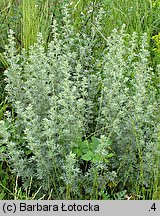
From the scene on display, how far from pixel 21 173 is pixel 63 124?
377mm

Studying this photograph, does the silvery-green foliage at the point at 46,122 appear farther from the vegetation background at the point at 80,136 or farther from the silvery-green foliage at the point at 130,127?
the silvery-green foliage at the point at 130,127

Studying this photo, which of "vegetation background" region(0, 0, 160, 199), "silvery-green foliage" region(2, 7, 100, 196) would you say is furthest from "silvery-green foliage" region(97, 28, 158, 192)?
"silvery-green foliage" region(2, 7, 100, 196)

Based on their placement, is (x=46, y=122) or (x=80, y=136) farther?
(x=80, y=136)

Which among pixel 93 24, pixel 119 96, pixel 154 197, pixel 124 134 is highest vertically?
pixel 93 24

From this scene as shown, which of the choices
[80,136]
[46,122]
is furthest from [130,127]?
[46,122]

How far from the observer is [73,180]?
2.46 meters

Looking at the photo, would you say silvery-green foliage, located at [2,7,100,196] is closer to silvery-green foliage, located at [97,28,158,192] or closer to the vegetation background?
the vegetation background

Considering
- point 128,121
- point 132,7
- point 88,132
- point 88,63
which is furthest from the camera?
point 132,7

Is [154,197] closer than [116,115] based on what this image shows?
Yes


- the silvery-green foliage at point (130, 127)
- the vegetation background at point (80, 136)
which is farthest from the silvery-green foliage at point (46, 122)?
the silvery-green foliage at point (130, 127)

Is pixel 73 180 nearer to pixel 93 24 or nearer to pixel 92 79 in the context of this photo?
pixel 92 79

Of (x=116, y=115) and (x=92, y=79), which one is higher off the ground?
(x=92, y=79)

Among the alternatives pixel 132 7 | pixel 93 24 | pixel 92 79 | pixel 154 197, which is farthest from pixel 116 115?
pixel 132 7

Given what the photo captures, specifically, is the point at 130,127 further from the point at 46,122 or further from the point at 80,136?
the point at 46,122
